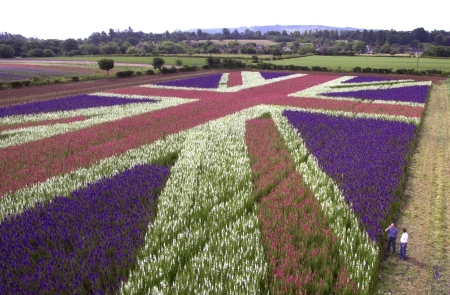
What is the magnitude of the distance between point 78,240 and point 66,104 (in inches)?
1057

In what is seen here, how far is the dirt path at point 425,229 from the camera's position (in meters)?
7.40

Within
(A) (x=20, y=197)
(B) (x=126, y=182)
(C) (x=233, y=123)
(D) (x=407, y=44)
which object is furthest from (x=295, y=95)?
(D) (x=407, y=44)

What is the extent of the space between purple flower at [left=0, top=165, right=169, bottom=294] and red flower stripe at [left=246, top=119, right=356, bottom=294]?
335 cm

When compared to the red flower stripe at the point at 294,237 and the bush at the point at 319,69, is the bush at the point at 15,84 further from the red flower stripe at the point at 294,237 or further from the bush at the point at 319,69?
the bush at the point at 319,69

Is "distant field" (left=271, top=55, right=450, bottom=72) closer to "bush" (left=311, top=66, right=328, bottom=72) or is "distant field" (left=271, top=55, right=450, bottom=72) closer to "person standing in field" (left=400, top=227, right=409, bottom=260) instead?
"bush" (left=311, top=66, right=328, bottom=72)

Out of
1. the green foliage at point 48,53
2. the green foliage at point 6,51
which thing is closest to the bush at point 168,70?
the green foliage at point 6,51

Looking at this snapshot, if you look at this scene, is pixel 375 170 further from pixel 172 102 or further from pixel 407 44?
pixel 407 44

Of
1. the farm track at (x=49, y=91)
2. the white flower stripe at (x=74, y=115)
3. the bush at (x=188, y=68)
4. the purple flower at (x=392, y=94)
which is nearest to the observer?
the white flower stripe at (x=74, y=115)

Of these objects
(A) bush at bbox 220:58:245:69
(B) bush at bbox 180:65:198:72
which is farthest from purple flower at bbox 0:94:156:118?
(A) bush at bbox 220:58:245:69

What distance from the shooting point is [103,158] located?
609 inches

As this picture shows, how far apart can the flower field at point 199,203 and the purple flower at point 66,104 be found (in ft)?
15.2

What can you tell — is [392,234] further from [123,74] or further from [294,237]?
[123,74]

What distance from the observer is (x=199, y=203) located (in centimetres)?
1048

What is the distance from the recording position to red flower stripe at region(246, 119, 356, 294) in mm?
6691
